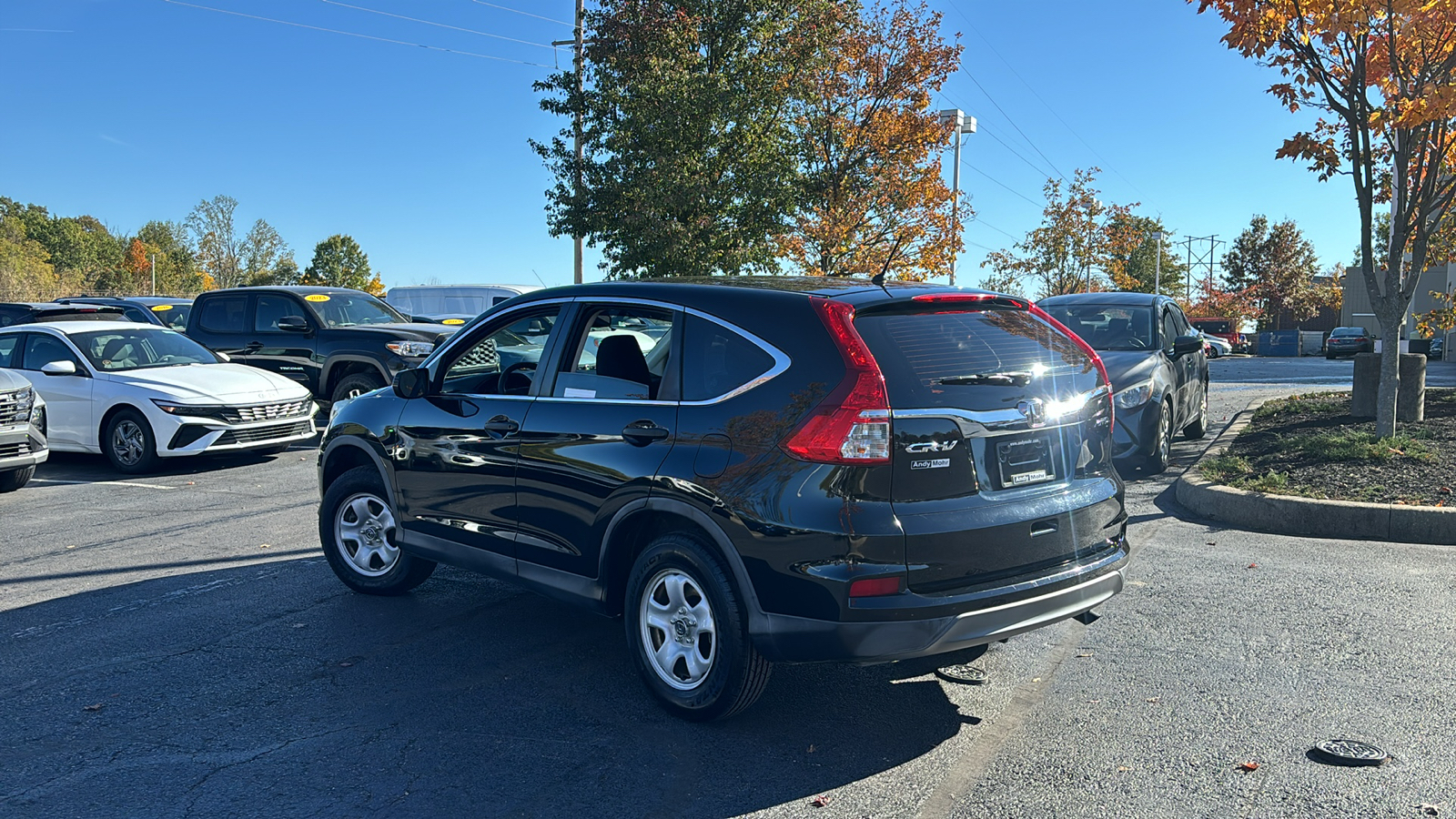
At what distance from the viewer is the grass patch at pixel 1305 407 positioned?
13.0 m

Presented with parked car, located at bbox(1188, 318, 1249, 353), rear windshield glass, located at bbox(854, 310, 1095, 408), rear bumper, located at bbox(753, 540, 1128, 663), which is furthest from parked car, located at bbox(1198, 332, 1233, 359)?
parked car, located at bbox(1188, 318, 1249, 353)

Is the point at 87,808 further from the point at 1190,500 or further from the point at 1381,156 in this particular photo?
the point at 1381,156

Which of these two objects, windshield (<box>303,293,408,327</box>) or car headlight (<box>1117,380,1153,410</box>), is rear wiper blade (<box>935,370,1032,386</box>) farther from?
windshield (<box>303,293,408,327</box>)

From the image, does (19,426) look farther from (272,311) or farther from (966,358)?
(966,358)

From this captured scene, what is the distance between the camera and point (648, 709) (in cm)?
443

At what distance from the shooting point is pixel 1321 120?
1179 centimetres

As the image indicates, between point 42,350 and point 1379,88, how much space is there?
14.3 meters

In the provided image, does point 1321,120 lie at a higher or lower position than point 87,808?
higher

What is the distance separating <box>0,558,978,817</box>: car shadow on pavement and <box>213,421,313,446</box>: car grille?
5.27m

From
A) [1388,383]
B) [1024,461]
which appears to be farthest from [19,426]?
[1388,383]

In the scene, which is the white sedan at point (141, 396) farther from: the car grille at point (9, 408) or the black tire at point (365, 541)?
the black tire at point (365, 541)

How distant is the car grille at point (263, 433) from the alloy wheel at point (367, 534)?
549cm

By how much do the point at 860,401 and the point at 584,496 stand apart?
1.41 m

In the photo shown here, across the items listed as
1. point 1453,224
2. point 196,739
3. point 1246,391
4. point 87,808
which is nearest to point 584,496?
point 196,739
